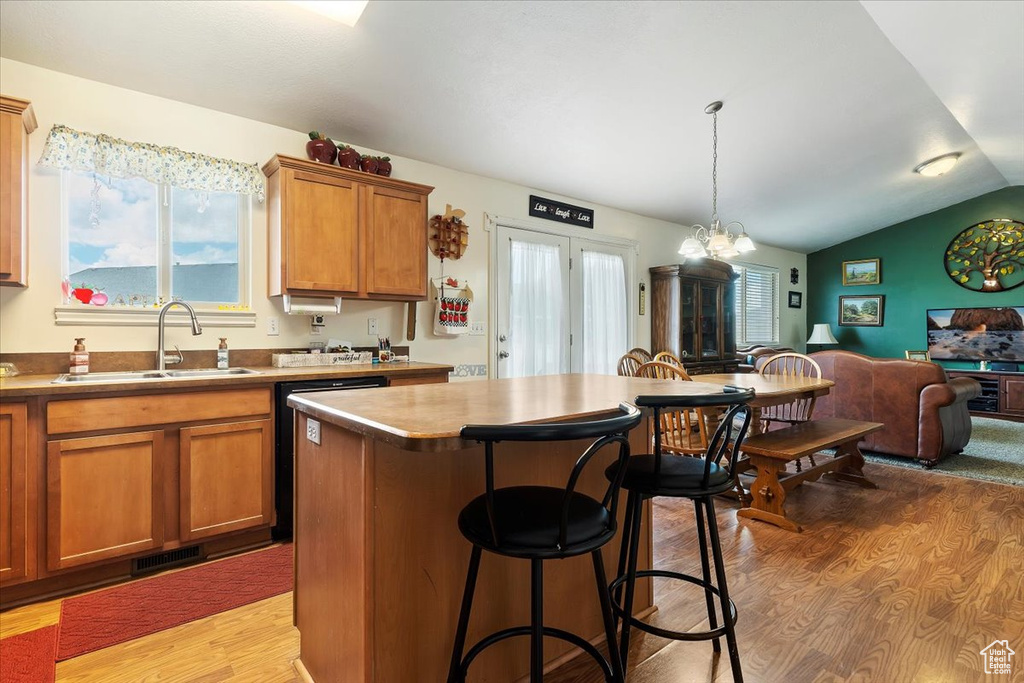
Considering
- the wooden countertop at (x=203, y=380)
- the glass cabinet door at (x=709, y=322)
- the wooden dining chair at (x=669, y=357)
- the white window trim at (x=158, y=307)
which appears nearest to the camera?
the wooden countertop at (x=203, y=380)

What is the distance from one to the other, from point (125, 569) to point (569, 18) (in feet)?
11.4

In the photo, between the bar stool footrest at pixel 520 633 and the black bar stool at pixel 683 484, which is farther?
the black bar stool at pixel 683 484

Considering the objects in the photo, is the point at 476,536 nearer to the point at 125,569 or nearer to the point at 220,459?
the point at 220,459

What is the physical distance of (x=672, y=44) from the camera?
2.91 metres

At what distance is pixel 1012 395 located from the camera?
6238 millimetres

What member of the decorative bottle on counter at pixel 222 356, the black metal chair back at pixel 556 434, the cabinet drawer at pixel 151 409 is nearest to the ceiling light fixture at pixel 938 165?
the black metal chair back at pixel 556 434

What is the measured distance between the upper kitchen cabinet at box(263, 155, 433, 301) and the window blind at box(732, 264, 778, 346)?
5.15 meters

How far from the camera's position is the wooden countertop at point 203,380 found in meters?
1.98

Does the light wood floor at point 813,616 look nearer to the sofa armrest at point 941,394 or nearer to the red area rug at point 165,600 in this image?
the red area rug at point 165,600

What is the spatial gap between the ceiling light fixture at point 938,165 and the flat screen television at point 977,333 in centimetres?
242

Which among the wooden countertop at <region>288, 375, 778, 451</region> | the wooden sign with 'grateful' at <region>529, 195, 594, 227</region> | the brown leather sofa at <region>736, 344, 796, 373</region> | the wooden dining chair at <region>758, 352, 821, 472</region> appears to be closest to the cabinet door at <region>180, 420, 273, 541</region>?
the wooden countertop at <region>288, 375, 778, 451</region>

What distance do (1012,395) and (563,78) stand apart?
7.20m

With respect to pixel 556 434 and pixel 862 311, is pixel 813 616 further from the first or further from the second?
pixel 862 311

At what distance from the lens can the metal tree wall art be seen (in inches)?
255
